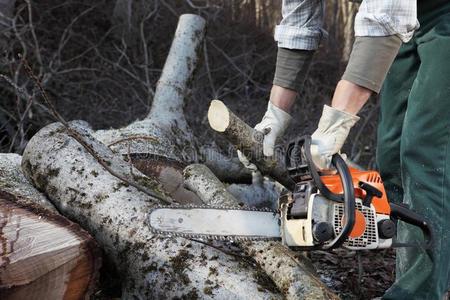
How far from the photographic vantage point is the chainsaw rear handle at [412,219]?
1988 millimetres

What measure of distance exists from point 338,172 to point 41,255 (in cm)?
94

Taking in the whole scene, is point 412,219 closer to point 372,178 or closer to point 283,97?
point 372,178

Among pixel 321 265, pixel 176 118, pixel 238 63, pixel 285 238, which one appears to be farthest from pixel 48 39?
pixel 285 238

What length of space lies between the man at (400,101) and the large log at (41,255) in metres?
0.77

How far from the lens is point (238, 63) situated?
7.82m

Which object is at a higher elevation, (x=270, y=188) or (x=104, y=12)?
(x=104, y=12)

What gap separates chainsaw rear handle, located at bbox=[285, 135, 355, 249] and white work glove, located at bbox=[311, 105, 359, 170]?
0.02m

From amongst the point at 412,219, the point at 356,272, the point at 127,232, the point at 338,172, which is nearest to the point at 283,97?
the point at 338,172

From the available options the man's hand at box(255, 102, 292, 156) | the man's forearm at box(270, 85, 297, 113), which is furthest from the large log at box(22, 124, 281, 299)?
the man's forearm at box(270, 85, 297, 113)

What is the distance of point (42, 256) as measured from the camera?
73.3 inches

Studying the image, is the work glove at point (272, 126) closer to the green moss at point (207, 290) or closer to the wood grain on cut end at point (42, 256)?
the green moss at point (207, 290)

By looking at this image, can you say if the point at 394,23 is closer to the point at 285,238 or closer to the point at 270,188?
the point at 285,238

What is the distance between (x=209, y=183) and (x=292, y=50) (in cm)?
64

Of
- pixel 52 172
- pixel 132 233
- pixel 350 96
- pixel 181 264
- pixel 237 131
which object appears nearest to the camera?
pixel 350 96
